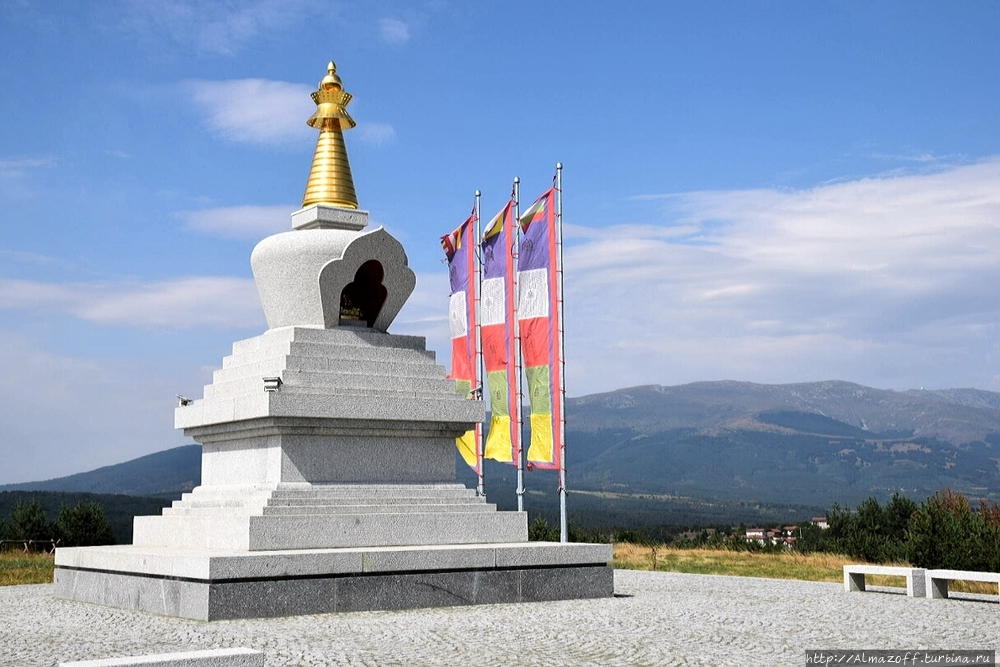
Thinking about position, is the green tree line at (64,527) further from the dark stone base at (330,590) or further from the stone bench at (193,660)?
the stone bench at (193,660)

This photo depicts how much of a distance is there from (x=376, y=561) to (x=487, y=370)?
11980 mm

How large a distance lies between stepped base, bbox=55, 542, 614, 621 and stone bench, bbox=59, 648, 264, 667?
18.5 ft

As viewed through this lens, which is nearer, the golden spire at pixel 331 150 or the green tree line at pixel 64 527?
the golden spire at pixel 331 150

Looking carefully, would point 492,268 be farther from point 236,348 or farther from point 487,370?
point 236,348

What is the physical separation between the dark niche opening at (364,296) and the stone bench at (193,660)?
10.8m

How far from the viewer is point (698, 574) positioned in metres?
23.2

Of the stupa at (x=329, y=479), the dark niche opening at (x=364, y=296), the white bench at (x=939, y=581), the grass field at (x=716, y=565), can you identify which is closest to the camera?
the stupa at (x=329, y=479)

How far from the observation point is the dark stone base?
46.8 ft

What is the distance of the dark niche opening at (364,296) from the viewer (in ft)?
63.0

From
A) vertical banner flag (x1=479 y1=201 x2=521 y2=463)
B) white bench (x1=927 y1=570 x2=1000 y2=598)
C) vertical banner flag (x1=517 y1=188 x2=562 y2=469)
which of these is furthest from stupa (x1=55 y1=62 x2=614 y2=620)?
vertical banner flag (x1=479 y1=201 x2=521 y2=463)

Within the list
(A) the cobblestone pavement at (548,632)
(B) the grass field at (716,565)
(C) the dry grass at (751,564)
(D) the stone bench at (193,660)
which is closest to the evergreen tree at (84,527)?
(B) the grass field at (716,565)

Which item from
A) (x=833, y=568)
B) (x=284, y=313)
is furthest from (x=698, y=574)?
(x=284, y=313)

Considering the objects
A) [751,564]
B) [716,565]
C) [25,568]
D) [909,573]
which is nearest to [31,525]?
[25,568]

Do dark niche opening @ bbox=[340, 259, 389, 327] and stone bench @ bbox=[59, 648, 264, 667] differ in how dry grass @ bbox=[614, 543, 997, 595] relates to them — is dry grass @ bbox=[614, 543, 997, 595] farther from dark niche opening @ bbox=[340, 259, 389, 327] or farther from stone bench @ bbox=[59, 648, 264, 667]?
stone bench @ bbox=[59, 648, 264, 667]
